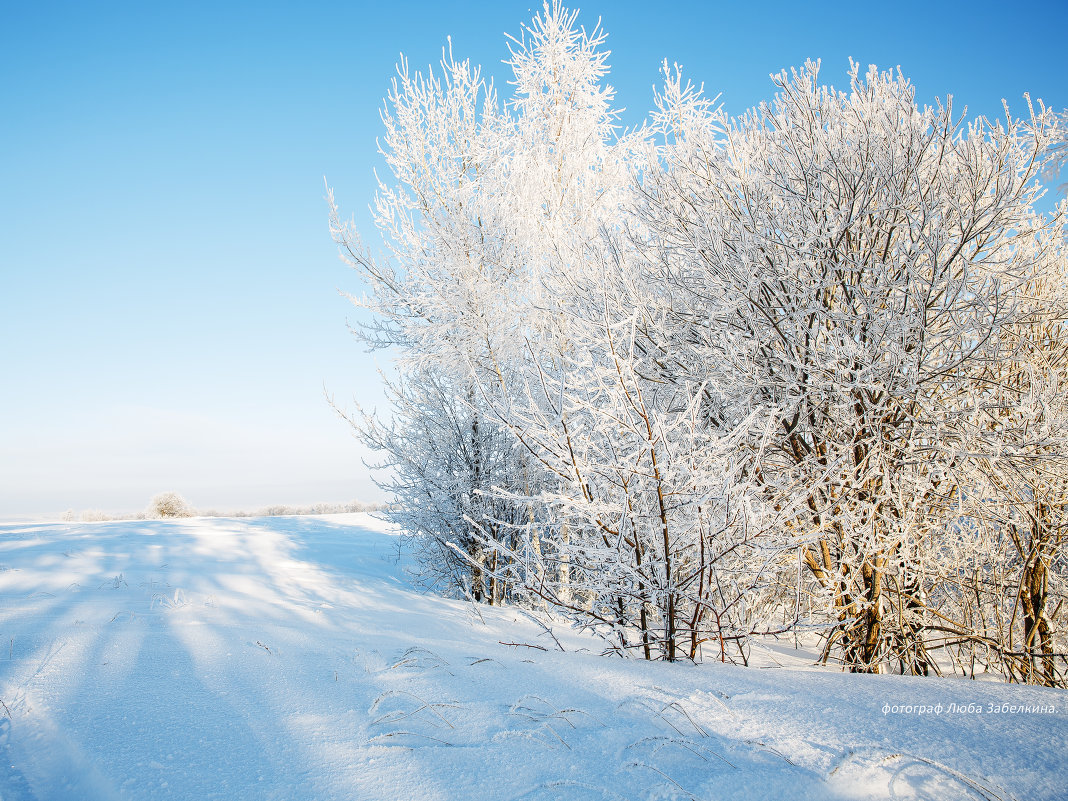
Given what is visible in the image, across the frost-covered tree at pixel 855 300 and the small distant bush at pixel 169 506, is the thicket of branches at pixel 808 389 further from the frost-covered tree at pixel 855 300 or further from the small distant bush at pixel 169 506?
the small distant bush at pixel 169 506

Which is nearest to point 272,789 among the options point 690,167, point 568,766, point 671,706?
point 568,766

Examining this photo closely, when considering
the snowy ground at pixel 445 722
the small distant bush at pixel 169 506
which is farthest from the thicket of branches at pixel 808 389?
the small distant bush at pixel 169 506

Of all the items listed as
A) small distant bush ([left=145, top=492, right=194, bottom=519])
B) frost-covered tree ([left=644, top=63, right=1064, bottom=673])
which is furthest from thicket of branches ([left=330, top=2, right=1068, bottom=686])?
small distant bush ([left=145, top=492, right=194, bottom=519])

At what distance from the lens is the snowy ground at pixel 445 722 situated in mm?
1181

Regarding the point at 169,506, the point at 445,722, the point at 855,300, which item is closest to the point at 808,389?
the point at 855,300

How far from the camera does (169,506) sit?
13.0 m

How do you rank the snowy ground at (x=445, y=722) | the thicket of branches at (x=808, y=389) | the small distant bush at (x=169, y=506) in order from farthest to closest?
1. the small distant bush at (x=169, y=506)
2. the thicket of branches at (x=808, y=389)
3. the snowy ground at (x=445, y=722)

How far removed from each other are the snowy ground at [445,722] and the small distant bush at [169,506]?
12227 millimetres

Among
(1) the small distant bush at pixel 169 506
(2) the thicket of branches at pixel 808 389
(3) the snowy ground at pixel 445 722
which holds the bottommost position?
(1) the small distant bush at pixel 169 506

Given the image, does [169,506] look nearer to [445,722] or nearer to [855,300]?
[445,722]

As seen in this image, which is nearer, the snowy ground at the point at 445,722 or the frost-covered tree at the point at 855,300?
the snowy ground at the point at 445,722

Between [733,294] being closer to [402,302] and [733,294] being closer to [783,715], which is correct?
[783,715]

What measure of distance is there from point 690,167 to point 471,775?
346cm

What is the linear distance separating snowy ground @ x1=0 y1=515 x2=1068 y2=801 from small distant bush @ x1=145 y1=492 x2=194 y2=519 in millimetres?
12227
